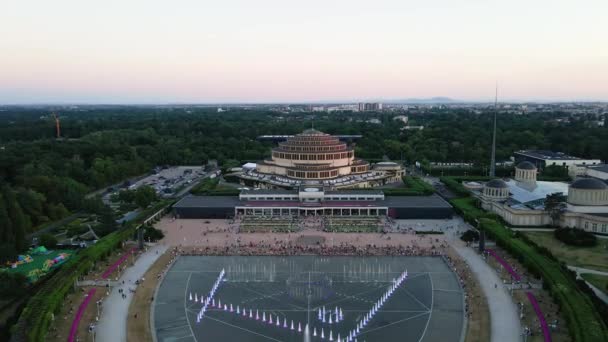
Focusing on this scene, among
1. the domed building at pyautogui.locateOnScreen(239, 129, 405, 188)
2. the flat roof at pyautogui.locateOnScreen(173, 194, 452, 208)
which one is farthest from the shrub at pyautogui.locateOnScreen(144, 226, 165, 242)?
the domed building at pyautogui.locateOnScreen(239, 129, 405, 188)

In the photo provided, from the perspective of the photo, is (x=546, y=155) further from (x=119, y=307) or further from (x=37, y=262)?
(x=37, y=262)

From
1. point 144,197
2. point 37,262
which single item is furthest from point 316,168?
point 37,262

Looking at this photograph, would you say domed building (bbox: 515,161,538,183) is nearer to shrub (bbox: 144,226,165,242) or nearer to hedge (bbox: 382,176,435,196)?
hedge (bbox: 382,176,435,196)

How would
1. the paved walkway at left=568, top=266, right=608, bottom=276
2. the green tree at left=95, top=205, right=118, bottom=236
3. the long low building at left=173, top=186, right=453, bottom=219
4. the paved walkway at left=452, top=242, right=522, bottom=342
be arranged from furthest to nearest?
the long low building at left=173, top=186, right=453, bottom=219, the green tree at left=95, top=205, right=118, bottom=236, the paved walkway at left=568, top=266, right=608, bottom=276, the paved walkway at left=452, top=242, right=522, bottom=342

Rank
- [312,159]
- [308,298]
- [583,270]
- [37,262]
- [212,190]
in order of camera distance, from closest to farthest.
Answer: [308,298] → [583,270] → [37,262] → [212,190] → [312,159]

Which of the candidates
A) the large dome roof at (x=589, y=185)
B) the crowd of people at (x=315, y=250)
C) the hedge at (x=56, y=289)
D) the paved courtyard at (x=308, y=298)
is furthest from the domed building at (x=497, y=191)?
the hedge at (x=56, y=289)

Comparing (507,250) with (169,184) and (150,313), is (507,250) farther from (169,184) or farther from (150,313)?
(169,184)
